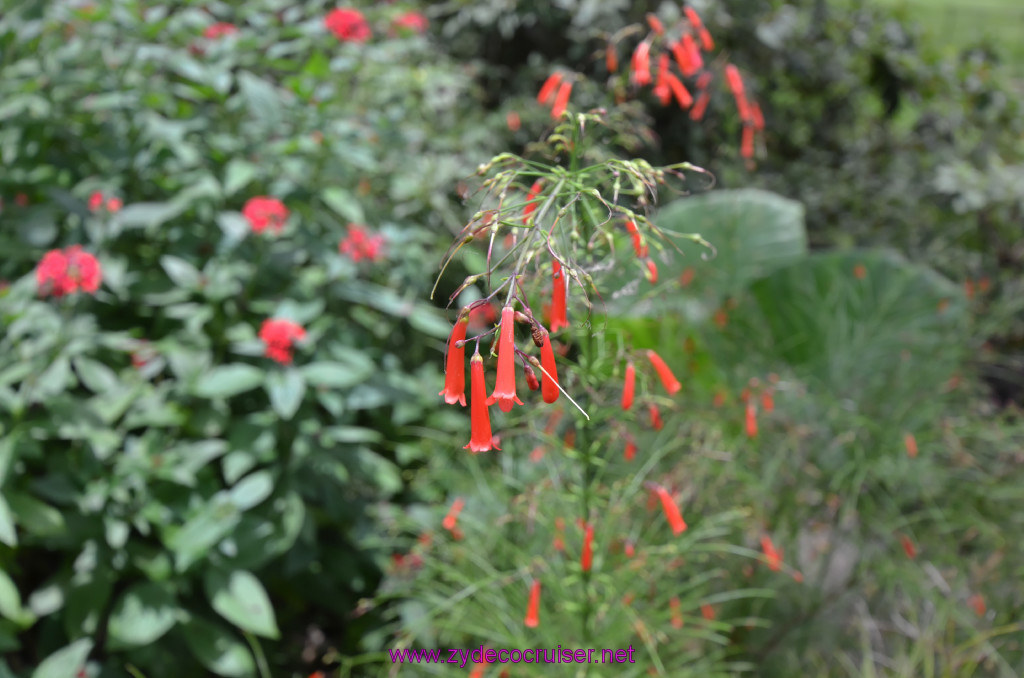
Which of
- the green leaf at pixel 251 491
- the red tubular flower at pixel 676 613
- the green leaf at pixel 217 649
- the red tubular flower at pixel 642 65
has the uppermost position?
the red tubular flower at pixel 642 65

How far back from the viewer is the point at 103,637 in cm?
220

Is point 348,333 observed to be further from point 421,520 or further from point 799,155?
point 799,155

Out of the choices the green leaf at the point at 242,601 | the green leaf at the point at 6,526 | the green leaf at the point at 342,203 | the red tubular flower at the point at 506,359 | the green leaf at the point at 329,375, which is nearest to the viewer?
the red tubular flower at the point at 506,359

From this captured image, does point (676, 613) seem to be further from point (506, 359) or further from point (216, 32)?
point (216, 32)

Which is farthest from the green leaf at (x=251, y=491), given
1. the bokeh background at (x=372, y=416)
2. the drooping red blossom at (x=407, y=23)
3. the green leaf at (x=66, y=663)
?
the drooping red blossom at (x=407, y=23)

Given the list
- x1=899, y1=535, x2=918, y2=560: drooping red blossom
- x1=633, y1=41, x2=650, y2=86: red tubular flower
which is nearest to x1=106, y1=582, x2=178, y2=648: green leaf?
x1=633, y1=41, x2=650, y2=86: red tubular flower

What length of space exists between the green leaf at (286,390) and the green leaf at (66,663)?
713 mm

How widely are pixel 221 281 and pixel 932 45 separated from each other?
4.03m

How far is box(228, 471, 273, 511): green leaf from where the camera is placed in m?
2.04

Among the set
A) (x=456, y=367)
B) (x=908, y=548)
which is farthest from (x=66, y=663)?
(x=908, y=548)

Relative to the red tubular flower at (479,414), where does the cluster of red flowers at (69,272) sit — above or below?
below

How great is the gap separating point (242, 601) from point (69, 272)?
0.97m

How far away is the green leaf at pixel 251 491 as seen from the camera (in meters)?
2.04

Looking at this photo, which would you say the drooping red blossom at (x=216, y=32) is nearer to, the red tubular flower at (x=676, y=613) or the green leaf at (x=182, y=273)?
the green leaf at (x=182, y=273)
